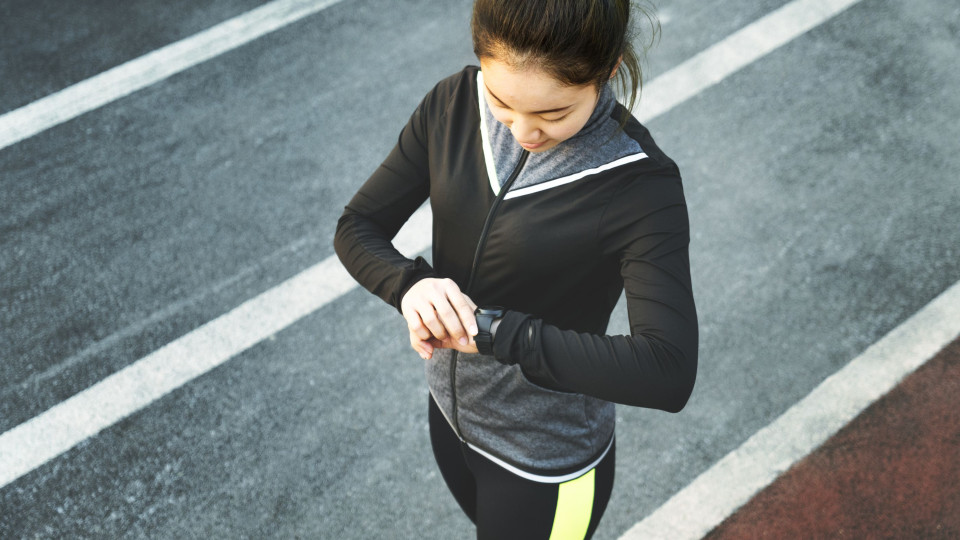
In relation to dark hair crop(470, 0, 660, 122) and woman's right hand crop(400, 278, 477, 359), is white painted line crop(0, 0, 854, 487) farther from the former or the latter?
dark hair crop(470, 0, 660, 122)

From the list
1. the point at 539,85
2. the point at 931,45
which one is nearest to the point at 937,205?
the point at 931,45

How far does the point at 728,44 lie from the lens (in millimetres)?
5434

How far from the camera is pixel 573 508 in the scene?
2166mm

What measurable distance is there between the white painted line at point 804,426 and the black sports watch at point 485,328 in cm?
199

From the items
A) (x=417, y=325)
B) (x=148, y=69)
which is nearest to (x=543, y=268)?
(x=417, y=325)

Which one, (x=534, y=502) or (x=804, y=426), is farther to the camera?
(x=804, y=426)

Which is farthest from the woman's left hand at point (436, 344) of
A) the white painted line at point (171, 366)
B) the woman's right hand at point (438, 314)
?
the white painted line at point (171, 366)

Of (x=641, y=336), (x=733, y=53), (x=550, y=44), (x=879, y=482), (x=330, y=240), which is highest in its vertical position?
(x=550, y=44)

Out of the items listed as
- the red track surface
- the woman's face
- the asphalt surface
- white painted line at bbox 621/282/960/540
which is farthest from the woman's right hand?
the red track surface

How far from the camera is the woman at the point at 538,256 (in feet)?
5.33

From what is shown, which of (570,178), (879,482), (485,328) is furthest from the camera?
(879,482)

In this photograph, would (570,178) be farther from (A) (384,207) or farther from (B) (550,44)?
(A) (384,207)

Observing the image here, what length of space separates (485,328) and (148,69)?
431 centimetres

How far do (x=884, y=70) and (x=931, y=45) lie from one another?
1.53 ft
